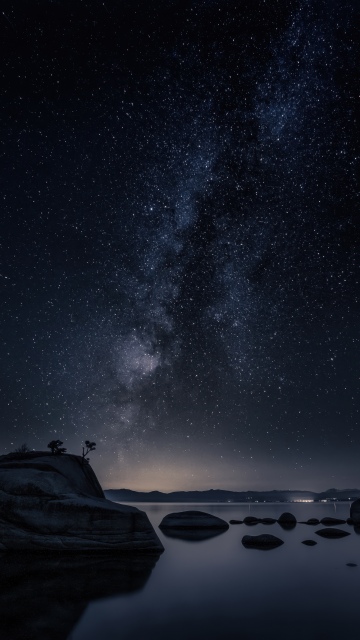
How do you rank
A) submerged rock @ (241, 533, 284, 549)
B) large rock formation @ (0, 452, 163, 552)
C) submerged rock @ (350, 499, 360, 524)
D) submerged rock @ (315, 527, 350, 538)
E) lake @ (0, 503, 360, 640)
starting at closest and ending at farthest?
lake @ (0, 503, 360, 640), large rock formation @ (0, 452, 163, 552), submerged rock @ (241, 533, 284, 549), submerged rock @ (315, 527, 350, 538), submerged rock @ (350, 499, 360, 524)

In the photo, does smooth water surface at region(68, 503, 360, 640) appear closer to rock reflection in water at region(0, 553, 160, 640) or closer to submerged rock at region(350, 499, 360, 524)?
rock reflection in water at region(0, 553, 160, 640)

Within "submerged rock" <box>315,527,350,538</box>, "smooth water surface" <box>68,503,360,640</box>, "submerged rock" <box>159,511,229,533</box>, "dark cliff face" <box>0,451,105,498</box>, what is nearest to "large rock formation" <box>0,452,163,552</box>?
"dark cliff face" <box>0,451,105,498</box>

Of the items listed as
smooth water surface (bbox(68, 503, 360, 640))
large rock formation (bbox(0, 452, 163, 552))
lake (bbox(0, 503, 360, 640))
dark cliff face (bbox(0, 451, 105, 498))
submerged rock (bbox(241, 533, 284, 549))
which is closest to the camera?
lake (bbox(0, 503, 360, 640))

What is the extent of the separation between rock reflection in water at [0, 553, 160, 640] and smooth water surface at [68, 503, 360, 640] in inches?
17.6

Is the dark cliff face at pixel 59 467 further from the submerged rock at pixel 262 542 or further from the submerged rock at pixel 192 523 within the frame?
the submerged rock at pixel 192 523

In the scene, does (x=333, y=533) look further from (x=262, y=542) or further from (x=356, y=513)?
(x=356, y=513)

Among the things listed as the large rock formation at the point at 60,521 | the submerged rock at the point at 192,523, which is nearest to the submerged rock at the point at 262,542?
the large rock formation at the point at 60,521

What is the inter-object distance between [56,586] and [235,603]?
5.93 m

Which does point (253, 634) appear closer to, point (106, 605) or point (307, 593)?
point (106, 605)

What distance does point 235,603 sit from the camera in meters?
11.9

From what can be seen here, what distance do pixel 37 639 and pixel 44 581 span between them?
6563mm

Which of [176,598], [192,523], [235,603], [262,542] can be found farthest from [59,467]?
[192,523]

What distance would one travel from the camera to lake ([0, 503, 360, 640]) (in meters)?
8.80

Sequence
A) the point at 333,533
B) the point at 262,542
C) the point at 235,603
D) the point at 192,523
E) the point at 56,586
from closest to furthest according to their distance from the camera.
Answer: the point at 235,603 → the point at 56,586 → the point at 262,542 → the point at 333,533 → the point at 192,523
